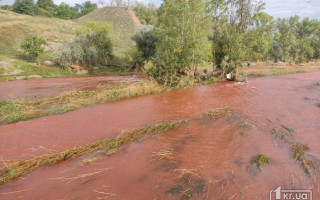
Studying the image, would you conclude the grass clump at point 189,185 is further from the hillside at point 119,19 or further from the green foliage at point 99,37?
the hillside at point 119,19

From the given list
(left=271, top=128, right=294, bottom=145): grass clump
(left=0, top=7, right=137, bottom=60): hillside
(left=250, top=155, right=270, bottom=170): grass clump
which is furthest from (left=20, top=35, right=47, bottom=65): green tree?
(left=250, top=155, right=270, bottom=170): grass clump

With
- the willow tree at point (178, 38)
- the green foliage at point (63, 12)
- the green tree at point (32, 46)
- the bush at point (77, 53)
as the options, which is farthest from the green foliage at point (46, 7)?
the willow tree at point (178, 38)

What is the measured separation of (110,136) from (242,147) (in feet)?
13.2

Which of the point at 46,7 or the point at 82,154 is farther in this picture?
the point at 46,7

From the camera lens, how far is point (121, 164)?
4430 mm

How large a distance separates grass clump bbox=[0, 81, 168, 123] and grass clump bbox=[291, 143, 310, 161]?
8502 millimetres

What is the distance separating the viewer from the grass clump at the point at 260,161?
418 cm

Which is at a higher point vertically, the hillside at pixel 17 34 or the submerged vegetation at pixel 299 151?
the hillside at pixel 17 34

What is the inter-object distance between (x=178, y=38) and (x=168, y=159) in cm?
1052

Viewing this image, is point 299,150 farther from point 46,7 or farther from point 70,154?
point 46,7

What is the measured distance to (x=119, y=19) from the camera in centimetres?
5597

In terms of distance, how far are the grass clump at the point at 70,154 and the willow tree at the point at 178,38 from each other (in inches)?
306

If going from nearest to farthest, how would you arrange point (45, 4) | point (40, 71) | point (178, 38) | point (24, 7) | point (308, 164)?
point (308, 164) < point (178, 38) < point (40, 71) < point (24, 7) < point (45, 4)

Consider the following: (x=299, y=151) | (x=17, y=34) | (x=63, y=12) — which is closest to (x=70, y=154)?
(x=299, y=151)
